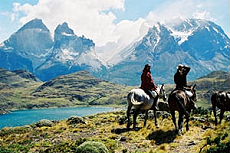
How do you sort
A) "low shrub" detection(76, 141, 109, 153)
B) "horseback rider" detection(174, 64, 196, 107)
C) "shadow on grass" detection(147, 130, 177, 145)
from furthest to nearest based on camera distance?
"horseback rider" detection(174, 64, 196, 107) → "shadow on grass" detection(147, 130, 177, 145) → "low shrub" detection(76, 141, 109, 153)

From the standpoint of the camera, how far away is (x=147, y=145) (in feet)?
73.8

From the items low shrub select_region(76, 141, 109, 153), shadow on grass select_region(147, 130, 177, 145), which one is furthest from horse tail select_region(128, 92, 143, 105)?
low shrub select_region(76, 141, 109, 153)

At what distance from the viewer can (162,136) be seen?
23.7m

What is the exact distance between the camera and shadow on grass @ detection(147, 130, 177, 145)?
22578mm

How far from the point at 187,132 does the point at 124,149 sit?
17.3 feet

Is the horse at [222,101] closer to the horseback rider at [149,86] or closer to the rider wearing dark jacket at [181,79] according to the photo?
the rider wearing dark jacket at [181,79]

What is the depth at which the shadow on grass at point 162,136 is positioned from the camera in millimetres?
22578

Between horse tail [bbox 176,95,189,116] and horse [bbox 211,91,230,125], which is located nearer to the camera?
horse tail [bbox 176,95,189,116]

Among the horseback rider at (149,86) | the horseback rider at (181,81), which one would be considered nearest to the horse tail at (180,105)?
the horseback rider at (181,81)

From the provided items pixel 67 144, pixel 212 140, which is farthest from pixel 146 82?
pixel 212 140

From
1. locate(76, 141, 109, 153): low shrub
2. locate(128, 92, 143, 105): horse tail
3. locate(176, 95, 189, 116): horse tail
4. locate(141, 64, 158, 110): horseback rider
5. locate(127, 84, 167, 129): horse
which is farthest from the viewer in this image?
locate(141, 64, 158, 110): horseback rider

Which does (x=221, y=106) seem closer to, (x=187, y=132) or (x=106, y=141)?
(x=187, y=132)

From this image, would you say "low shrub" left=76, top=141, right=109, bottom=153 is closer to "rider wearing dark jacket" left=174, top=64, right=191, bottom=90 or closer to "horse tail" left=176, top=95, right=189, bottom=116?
"horse tail" left=176, top=95, right=189, bottom=116

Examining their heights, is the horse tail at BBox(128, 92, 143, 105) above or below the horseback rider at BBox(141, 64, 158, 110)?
below
